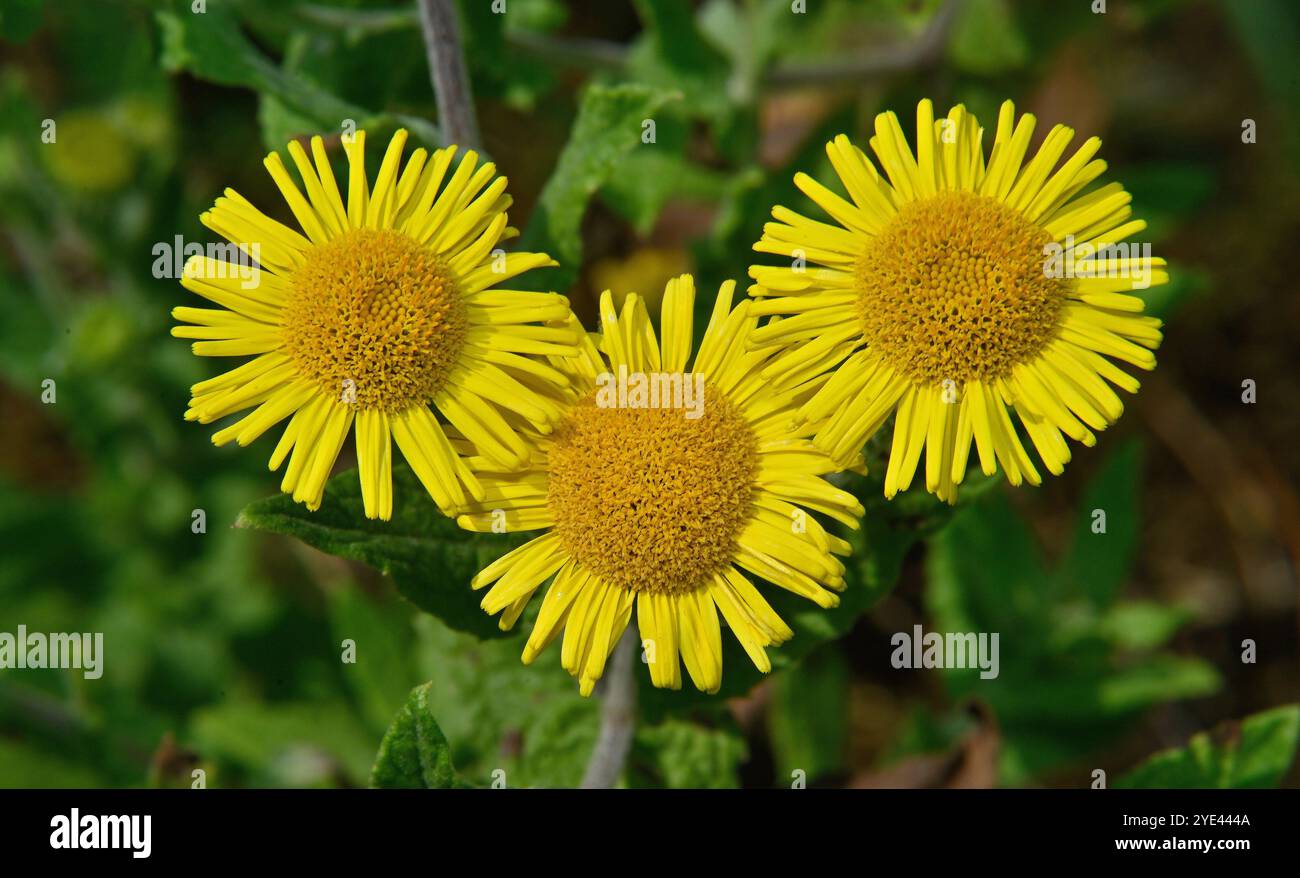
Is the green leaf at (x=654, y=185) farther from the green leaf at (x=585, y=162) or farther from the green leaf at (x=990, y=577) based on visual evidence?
the green leaf at (x=990, y=577)

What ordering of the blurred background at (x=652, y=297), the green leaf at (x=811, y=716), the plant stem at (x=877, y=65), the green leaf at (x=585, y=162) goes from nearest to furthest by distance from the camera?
the green leaf at (x=585, y=162)
the blurred background at (x=652, y=297)
the green leaf at (x=811, y=716)
the plant stem at (x=877, y=65)

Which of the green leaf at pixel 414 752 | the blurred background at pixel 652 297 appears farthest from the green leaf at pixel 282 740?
the green leaf at pixel 414 752

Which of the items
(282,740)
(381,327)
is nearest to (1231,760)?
(381,327)

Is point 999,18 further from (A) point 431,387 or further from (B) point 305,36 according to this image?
(A) point 431,387

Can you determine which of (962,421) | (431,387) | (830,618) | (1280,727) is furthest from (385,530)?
(1280,727)

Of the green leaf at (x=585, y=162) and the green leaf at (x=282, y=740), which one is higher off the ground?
the green leaf at (x=585, y=162)

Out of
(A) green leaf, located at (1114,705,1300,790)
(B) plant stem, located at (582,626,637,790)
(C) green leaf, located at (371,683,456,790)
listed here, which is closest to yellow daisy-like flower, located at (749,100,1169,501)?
(B) plant stem, located at (582,626,637,790)

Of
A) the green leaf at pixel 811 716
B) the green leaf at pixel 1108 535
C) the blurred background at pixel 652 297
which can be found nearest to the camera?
the blurred background at pixel 652 297
